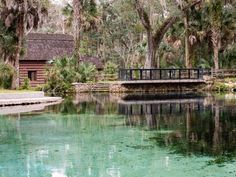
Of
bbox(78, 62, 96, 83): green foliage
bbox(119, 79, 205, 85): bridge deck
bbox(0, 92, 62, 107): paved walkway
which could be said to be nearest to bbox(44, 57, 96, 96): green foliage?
bbox(78, 62, 96, 83): green foliage

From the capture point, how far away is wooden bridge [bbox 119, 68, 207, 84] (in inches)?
1834

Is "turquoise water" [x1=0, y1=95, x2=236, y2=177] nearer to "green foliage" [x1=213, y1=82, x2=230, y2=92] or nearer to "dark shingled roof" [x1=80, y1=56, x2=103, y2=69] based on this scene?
"green foliage" [x1=213, y1=82, x2=230, y2=92]

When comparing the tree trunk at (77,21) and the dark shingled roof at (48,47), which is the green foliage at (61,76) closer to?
the tree trunk at (77,21)

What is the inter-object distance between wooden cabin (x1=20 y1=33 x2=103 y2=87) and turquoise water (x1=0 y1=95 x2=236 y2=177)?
2598 centimetres

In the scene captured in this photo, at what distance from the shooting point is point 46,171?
1220 centimetres

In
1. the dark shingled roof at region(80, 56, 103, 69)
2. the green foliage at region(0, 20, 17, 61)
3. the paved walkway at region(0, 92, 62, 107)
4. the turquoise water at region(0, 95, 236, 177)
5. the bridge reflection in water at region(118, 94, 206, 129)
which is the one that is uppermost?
the green foliage at region(0, 20, 17, 61)

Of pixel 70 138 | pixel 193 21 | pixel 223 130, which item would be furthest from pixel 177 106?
pixel 193 21

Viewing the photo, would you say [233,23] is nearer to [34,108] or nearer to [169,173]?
[34,108]

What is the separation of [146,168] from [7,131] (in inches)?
353

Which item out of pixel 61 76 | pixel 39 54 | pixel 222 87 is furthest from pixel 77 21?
pixel 222 87

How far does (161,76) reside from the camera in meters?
47.2

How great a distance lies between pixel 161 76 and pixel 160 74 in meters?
0.30

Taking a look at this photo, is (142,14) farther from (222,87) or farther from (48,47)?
(48,47)

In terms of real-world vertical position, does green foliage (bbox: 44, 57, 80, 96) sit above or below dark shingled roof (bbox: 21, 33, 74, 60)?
below
